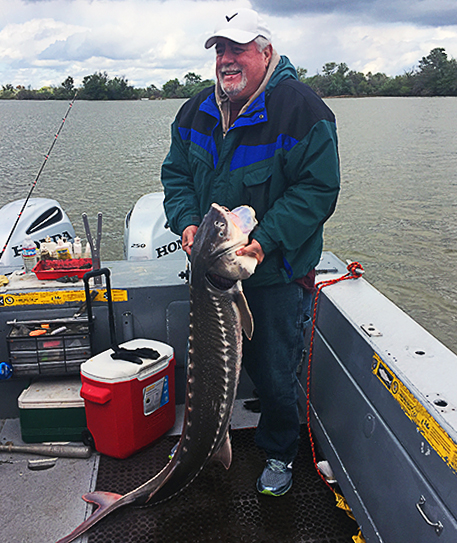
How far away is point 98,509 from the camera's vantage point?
7.59 ft

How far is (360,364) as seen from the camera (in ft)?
7.45

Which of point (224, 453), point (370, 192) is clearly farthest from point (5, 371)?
point (370, 192)

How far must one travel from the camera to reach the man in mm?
2053

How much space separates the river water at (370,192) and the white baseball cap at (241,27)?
6.63m

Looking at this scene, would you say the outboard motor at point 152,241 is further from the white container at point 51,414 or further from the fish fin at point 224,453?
the fish fin at point 224,453

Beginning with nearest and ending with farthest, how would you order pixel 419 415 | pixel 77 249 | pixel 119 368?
pixel 419 415 < pixel 119 368 < pixel 77 249

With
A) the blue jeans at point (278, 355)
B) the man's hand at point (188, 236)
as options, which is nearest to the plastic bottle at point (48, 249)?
the man's hand at point (188, 236)

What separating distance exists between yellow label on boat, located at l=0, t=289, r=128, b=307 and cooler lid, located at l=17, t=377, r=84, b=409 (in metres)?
0.51

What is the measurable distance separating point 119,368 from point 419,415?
1595 millimetres

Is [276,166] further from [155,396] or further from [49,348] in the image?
[49,348]

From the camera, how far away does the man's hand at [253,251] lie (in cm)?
192

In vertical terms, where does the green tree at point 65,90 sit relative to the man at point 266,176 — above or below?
above

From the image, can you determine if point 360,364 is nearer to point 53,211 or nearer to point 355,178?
point 53,211

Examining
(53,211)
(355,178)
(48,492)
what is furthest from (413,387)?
(355,178)
